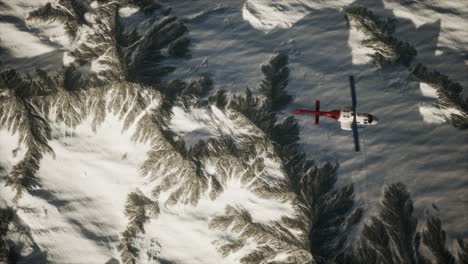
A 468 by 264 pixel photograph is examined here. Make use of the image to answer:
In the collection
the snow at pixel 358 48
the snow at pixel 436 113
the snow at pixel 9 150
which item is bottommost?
the snow at pixel 9 150

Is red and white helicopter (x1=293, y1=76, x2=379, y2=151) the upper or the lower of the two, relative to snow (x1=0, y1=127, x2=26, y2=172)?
upper

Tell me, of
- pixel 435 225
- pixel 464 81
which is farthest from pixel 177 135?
pixel 464 81

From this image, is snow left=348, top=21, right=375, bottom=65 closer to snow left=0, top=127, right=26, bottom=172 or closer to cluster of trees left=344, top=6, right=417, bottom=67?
cluster of trees left=344, top=6, right=417, bottom=67

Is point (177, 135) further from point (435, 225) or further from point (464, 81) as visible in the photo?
point (464, 81)

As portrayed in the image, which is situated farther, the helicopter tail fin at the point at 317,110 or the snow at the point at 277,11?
the snow at the point at 277,11

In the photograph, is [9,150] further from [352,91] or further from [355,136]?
[352,91]

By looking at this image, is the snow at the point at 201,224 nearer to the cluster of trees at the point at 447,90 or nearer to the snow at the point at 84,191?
the snow at the point at 84,191

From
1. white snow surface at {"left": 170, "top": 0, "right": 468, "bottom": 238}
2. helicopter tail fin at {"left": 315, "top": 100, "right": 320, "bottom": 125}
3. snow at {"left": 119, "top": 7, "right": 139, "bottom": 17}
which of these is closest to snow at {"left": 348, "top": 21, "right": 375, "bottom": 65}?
white snow surface at {"left": 170, "top": 0, "right": 468, "bottom": 238}

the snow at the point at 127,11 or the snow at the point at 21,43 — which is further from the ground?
the snow at the point at 127,11

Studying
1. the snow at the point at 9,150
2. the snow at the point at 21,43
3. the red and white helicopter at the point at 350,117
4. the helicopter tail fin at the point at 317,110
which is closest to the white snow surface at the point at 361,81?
the red and white helicopter at the point at 350,117
